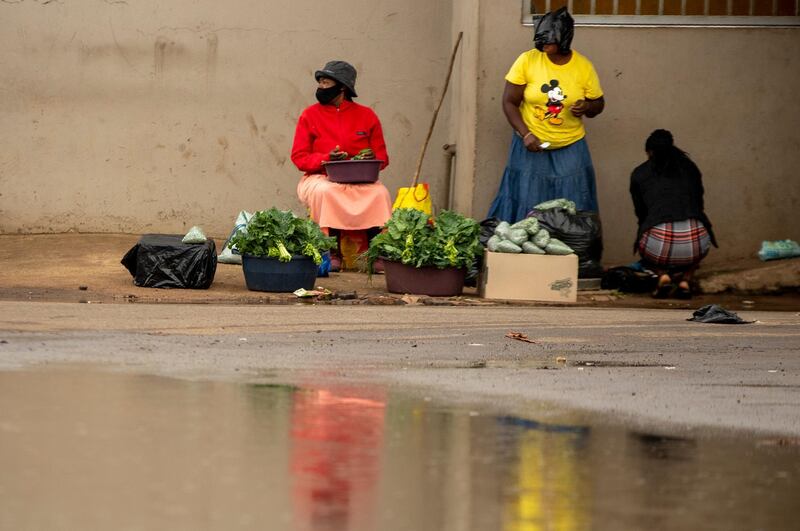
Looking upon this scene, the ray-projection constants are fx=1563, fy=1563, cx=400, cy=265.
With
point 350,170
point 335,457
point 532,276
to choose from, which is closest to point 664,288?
point 532,276

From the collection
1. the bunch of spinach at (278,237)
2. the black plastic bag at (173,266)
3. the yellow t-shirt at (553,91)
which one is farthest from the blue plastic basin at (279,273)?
the yellow t-shirt at (553,91)

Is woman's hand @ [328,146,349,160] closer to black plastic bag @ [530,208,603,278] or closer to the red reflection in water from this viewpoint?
black plastic bag @ [530,208,603,278]

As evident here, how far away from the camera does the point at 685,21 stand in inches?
589

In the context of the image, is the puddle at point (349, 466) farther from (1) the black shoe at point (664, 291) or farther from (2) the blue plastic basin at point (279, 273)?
(1) the black shoe at point (664, 291)

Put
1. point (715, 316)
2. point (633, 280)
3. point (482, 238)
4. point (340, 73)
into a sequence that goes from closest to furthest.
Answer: point (715, 316) < point (482, 238) < point (633, 280) < point (340, 73)

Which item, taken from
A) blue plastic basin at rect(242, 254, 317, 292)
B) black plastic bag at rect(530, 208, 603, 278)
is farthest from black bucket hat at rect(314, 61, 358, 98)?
blue plastic basin at rect(242, 254, 317, 292)

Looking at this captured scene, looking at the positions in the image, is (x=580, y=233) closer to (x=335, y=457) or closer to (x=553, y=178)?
(x=553, y=178)

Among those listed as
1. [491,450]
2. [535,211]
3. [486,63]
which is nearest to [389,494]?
[491,450]

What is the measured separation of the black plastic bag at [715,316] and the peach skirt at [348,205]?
4150 millimetres

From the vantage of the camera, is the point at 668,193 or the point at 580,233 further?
the point at 580,233

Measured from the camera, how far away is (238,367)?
25.2ft

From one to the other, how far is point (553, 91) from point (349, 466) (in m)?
9.32

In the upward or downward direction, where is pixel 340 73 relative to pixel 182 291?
upward

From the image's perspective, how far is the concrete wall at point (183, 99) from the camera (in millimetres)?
17094
